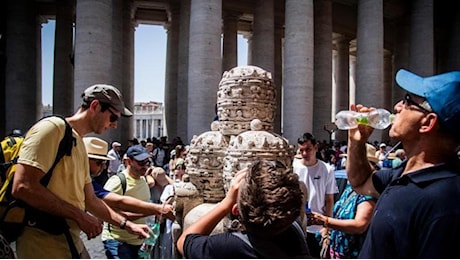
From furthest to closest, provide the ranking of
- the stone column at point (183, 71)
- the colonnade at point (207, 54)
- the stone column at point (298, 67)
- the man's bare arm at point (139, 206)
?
the stone column at point (183, 71)
the stone column at point (298, 67)
the colonnade at point (207, 54)
the man's bare arm at point (139, 206)

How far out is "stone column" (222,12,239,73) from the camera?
26.4 m

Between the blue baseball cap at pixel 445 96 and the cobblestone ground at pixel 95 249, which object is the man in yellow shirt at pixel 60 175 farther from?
the cobblestone ground at pixel 95 249

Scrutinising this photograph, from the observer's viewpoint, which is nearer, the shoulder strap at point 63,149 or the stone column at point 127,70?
the shoulder strap at point 63,149

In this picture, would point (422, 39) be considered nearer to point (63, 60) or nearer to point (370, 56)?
point (370, 56)

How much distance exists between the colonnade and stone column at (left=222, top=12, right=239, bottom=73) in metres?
0.07

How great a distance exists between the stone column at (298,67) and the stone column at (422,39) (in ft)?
28.0

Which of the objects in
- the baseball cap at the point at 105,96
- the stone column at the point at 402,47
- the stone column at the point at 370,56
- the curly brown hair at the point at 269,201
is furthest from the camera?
the stone column at the point at 402,47

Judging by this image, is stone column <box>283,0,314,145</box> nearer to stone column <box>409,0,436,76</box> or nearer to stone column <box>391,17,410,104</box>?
stone column <box>409,0,436,76</box>

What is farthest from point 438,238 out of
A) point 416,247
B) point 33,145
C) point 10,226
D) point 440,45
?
point 440,45

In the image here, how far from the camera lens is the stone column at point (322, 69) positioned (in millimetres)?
24984

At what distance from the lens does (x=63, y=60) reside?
81.8ft

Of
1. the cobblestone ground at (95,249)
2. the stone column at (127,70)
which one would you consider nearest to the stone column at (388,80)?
the stone column at (127,70)

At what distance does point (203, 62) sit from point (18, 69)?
493 inches

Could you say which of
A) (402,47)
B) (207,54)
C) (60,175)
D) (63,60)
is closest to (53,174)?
(60,175)
